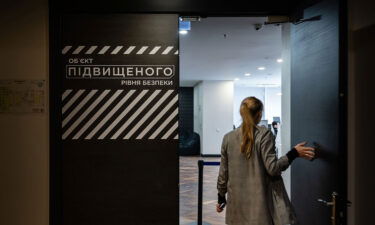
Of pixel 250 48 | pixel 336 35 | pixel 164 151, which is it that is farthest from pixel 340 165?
pixel 250 48

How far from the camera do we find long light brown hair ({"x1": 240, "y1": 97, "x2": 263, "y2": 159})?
2.41 meters

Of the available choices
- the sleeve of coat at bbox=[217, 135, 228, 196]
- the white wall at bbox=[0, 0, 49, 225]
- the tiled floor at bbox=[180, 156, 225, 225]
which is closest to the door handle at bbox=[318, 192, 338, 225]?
the sleeve of coat at bbox=[217, 135, 228, 196]

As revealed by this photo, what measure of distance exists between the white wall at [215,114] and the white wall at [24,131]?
36.5 ft

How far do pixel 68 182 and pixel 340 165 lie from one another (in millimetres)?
1997

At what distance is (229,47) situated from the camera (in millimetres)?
7566

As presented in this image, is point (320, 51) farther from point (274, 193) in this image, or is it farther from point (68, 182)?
point (68, 182)

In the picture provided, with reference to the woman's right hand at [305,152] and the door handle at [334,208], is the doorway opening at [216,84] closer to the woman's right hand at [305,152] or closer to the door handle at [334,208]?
the woman's right hand at [305,152]

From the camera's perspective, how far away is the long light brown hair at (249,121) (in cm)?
241

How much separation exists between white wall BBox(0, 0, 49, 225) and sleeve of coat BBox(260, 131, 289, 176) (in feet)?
5.49

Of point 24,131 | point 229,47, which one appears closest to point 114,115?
point 24,131

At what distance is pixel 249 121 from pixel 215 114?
11292 millimetres

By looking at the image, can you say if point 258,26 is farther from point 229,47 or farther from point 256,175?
point 256,175

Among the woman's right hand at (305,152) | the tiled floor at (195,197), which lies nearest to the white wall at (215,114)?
the tiled floor at (195,197)

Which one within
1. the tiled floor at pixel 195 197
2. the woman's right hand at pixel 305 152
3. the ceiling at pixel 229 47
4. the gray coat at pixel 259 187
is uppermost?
the ceiling at pixel 229 47
